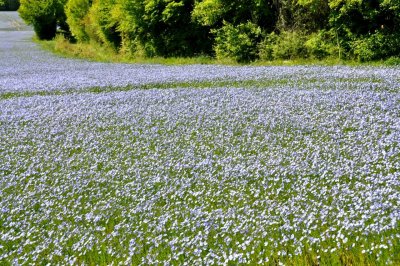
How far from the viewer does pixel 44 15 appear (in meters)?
50.9

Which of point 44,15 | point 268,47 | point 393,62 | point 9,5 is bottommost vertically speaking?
point 393,62

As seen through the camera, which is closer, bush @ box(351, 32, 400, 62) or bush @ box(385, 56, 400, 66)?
bush @ box(385, 56, 400, 66)

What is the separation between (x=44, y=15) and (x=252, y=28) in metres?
35.1

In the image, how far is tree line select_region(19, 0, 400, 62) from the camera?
18.7 meters

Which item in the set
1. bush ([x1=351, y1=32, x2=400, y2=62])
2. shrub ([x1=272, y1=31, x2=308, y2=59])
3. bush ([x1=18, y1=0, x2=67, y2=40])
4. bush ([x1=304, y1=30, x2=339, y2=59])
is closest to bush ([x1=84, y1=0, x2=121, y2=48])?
shrub ([x1=272, y1=31, x2=308, y2=59])

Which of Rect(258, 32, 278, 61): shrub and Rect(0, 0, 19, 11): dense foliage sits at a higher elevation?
Rect(0, 0, 19, 11): dense foliage

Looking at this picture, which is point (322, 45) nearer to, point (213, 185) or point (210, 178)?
point (210, 178)

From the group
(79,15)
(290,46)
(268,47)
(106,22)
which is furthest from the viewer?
(79,15)

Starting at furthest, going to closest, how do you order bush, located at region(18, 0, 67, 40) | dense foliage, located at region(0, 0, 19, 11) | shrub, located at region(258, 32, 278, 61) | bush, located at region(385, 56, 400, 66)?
dense foliage, located at region(0, 0, 19, 11), bush, located at region(18, 0, 67, 40), shrub, located at region(258, 32, 278, 61), bush, located at region(385, 56, 400, 66)

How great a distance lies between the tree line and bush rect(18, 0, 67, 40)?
61.2 feet

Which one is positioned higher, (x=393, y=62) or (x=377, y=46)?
(x=377, y=46)

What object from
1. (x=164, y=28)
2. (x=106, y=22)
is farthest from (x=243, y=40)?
(x=106, y=22)

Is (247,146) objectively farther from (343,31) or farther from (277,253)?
(343,31)

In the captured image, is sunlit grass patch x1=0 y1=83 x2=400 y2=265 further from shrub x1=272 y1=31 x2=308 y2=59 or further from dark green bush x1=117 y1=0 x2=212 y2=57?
dark green bush x1=117 y1=0 x2=212 y2=57
